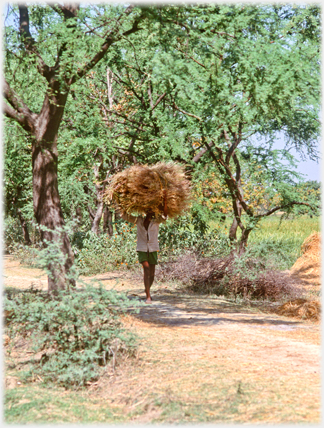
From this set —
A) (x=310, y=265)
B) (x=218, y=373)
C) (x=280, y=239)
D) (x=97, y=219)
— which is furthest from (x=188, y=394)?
(x=280, y=239)

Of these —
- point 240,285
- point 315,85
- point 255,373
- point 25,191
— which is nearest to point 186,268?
point 240,285

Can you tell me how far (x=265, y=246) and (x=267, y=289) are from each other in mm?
1009

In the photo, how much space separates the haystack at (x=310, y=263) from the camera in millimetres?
14395

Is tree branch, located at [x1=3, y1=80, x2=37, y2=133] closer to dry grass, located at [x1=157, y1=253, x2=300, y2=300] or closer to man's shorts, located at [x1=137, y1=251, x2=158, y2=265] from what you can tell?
man's shorts, located at [x1=137, y1=251, x2=158, y2=265]

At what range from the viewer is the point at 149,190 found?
8.40 metres

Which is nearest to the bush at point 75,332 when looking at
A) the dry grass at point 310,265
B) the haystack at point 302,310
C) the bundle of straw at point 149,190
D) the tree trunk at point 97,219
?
the bundle of straw at point 149,190

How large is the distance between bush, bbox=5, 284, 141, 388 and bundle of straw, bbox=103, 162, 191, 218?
10.2 feet

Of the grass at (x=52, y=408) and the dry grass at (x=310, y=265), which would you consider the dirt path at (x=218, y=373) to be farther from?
the dry grass at (x=310, y=265)

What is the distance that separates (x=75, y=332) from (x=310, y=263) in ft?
35.7

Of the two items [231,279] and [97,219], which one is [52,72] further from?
[97,219]

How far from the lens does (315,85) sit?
6.76 m

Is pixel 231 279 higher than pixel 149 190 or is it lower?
lower

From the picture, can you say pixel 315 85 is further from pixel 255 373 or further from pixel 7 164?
pixel 7 164

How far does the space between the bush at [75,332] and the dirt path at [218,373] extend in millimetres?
242
